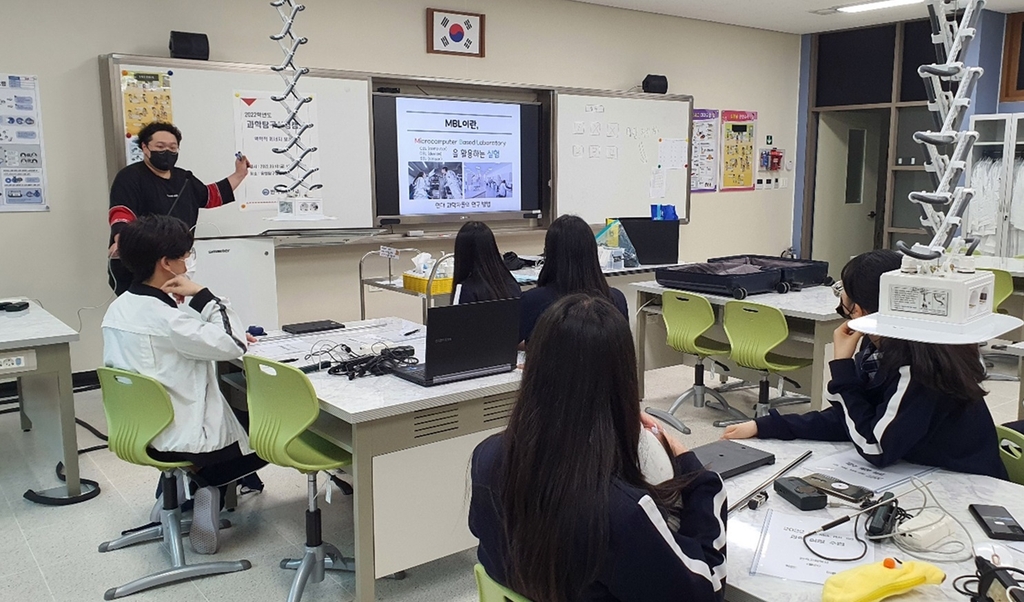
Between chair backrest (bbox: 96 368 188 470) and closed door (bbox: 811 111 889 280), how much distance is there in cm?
734

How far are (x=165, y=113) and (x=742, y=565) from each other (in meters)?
4.41

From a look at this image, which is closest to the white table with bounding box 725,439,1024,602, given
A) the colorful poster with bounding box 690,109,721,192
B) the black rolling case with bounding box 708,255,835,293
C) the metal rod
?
the metal rod

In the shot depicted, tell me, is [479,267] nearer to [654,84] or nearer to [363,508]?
[363,508]

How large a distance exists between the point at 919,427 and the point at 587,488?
1023 millimetres

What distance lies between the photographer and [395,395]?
246 cm

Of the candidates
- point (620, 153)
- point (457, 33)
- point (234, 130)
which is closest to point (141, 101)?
point (234, 130)

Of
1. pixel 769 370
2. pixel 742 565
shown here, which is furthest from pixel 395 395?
pixel 769 370

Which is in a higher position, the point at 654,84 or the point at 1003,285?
the point at 654,84

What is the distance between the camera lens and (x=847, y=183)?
8.53m

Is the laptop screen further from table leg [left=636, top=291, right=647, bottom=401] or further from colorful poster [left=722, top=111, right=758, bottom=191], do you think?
colorful poster [left=722, top=111, right=758, bottom=191]

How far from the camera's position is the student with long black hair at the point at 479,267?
3.31 meters

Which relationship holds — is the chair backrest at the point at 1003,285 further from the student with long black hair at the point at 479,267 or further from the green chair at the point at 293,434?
the green chair at the point at 293,434

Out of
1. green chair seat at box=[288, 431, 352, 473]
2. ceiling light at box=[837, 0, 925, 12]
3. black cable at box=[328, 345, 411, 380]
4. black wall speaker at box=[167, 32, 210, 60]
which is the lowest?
green chair seat at box=[288, 431, 352, 473]

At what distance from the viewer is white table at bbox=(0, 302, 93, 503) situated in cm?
318
